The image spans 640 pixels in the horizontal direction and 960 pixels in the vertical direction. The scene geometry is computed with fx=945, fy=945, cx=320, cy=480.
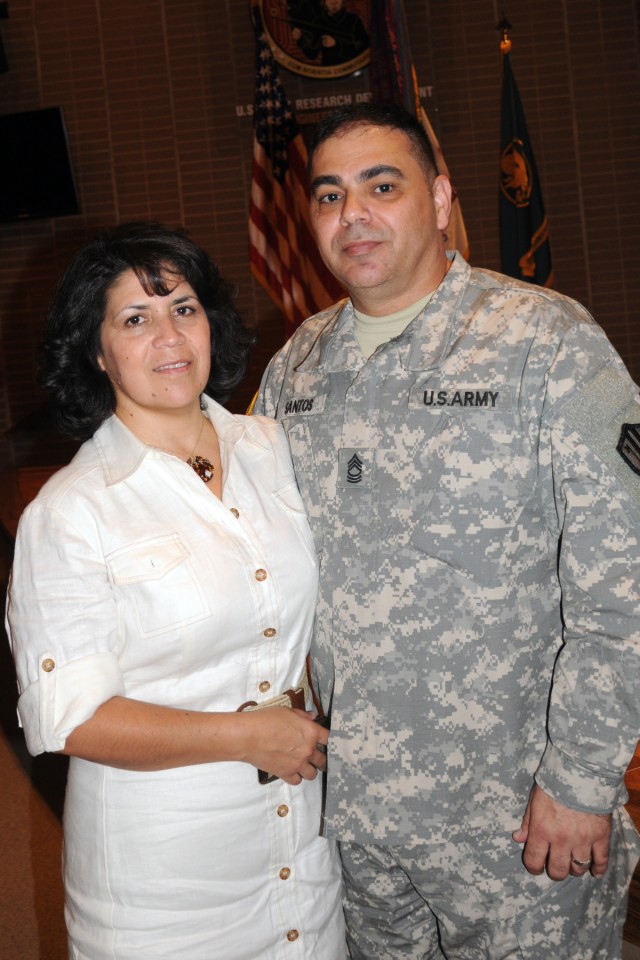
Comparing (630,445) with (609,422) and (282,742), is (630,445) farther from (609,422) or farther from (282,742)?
(282,742)

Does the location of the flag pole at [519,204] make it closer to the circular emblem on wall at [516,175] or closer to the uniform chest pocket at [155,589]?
the circular emblem on wall at [516,175]

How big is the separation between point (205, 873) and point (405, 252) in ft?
4.03

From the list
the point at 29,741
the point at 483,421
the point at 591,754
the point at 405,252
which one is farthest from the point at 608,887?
the point at 405,252

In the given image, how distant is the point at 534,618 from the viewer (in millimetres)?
1770

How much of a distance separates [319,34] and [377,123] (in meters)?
5.32

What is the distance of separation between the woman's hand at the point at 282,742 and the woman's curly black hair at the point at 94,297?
0.67 meters

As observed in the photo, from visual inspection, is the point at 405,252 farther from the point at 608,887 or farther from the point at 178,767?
the point at 608,887

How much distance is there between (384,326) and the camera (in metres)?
1.98

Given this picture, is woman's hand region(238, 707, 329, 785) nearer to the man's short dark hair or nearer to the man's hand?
the man's hand

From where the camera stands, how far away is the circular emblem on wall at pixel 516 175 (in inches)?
226

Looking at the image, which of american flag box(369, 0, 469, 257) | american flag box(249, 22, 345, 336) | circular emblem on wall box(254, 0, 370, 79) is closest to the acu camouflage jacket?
american flag box(369, 0, 469, 257)

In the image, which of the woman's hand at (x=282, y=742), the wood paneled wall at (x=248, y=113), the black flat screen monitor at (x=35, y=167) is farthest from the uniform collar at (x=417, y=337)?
the black flat screen monitor at (x=35, y=167)

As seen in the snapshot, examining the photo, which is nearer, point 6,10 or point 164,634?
point 164,634

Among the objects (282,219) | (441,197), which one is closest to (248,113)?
(282,219)
